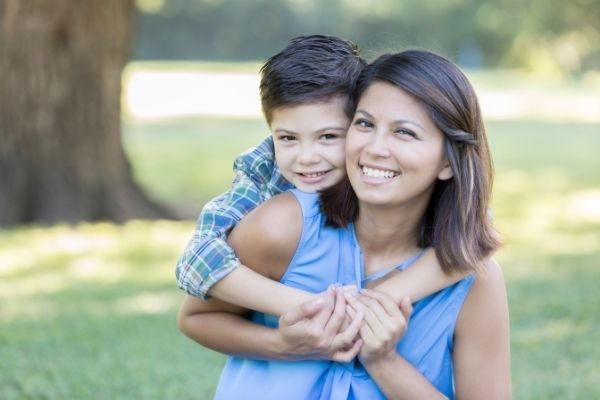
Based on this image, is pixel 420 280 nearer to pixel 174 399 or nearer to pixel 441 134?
pixel 441 134

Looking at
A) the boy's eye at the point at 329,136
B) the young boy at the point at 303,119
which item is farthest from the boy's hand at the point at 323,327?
the boy's eye at the point at 329,136

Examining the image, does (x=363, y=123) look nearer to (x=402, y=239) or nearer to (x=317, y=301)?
(x=402, y=239)

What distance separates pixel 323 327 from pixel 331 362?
0.21m

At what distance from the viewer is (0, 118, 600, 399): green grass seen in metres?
4.95

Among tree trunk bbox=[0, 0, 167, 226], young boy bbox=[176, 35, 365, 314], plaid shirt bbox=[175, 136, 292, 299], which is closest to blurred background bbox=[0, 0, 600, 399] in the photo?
tree trunk bbox=[0, 0, 167, 226]

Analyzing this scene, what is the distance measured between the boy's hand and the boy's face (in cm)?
44

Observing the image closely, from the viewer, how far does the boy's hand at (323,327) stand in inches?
103

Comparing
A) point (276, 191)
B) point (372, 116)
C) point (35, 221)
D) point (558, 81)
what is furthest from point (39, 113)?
point (558, 81)

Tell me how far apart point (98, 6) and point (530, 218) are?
14.3 ft

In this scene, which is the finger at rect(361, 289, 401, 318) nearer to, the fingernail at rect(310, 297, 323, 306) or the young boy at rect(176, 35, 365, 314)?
the fingernail at rect(310, 297, 323, 306)

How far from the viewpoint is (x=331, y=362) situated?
2799 mm

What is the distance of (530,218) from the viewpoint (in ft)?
33.4

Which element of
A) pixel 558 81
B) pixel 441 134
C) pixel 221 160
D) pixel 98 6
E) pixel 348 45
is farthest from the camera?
pixel 558 81

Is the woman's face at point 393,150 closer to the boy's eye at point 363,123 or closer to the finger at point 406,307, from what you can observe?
the boy's eye at point 363,123
